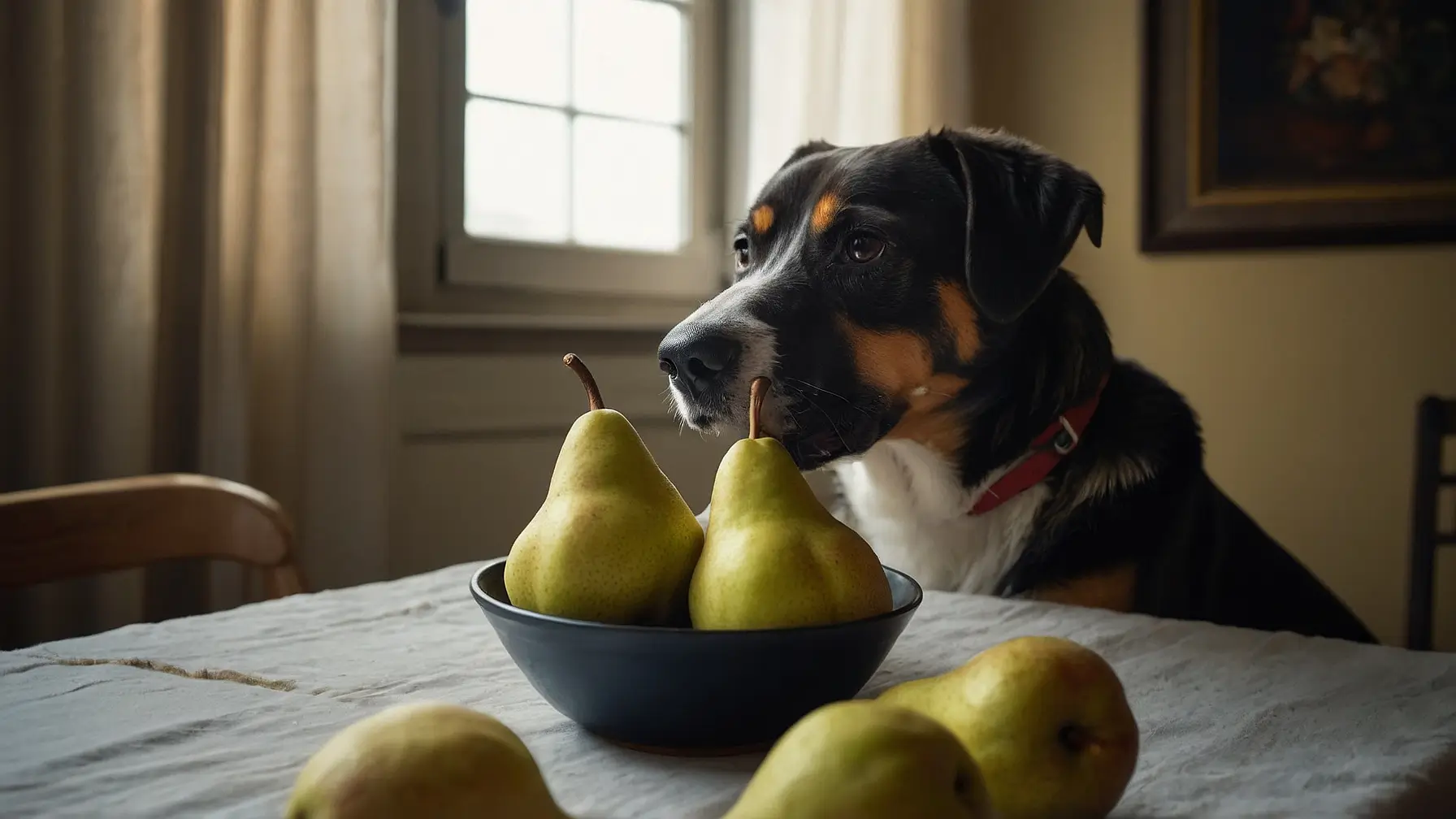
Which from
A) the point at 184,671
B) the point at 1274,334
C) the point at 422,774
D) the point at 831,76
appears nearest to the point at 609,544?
the point at 422,774

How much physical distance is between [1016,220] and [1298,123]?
1846 millimetres

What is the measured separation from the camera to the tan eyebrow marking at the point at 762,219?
4.76 ft

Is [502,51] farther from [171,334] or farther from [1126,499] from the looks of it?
[1126,499]

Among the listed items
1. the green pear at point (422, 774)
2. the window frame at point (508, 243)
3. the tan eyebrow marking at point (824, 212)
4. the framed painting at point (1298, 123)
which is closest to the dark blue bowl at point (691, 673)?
the green pear at point (422, 774)

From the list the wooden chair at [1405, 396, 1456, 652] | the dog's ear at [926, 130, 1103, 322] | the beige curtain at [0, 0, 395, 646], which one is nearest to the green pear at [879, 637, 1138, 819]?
the dog's ear at [926, 130, 1103, 322]

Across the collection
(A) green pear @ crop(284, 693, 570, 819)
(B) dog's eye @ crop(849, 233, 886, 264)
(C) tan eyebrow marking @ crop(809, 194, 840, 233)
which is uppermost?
(C) tan eyebrow marking @ crop(809, 194, 840, 233)

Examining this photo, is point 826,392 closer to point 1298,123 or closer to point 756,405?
point 756,405

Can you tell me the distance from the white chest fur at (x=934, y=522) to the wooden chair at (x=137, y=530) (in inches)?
28.1

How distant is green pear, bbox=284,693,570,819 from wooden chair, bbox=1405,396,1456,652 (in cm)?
202

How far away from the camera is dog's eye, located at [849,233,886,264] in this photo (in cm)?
133

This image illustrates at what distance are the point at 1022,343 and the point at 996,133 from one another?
34 centimetres

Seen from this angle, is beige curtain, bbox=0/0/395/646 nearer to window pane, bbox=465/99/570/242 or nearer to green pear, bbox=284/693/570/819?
window pane, bbox=465/99/570/242

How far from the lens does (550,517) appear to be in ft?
2.02

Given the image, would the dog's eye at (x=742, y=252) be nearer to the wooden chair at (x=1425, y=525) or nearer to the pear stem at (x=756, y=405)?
the pear stem at (x=756, y=405)
